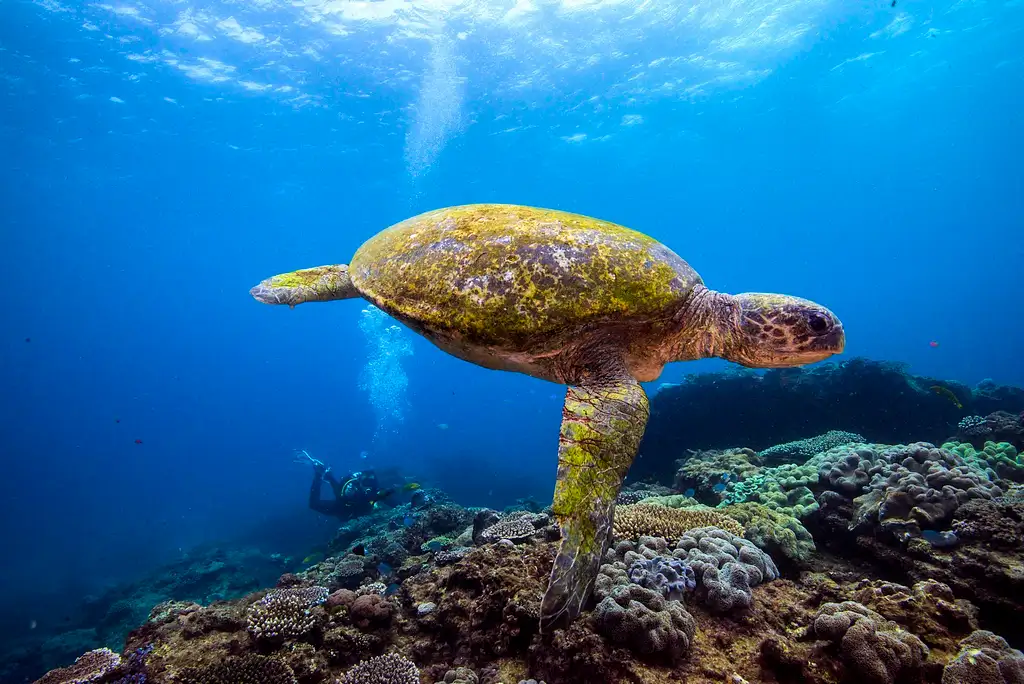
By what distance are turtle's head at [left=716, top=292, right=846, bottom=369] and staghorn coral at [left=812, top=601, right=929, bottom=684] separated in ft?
6.13

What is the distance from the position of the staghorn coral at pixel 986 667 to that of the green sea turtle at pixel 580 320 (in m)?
1.94

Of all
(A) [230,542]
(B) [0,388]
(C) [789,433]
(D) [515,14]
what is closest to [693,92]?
(D) [515,14]

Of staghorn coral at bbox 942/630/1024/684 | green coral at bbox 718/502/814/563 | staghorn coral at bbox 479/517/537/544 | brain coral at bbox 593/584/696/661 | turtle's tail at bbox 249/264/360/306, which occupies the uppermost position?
turtle's tail at bbox 249/264/360/306

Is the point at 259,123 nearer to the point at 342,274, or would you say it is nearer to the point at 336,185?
the point at 336,185

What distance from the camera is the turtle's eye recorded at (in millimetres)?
3232

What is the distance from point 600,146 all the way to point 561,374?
4180 centimetres

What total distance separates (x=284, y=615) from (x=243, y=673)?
0.56m

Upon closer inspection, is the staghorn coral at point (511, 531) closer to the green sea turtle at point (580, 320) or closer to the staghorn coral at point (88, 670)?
the green sea turtle at point (580, 320)

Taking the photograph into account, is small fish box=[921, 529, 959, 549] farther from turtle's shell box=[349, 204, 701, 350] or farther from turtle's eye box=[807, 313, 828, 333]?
turtle's shell box=[349, 204, 701, 350]

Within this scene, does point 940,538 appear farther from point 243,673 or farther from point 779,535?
point 243,673

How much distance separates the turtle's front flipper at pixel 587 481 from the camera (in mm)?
2494

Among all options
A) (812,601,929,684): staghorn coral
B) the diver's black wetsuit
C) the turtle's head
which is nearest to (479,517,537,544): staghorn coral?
(812,601,929,684): staghorn coral

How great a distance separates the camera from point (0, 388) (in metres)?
83.8

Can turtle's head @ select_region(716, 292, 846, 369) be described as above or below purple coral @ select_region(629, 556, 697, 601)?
above
